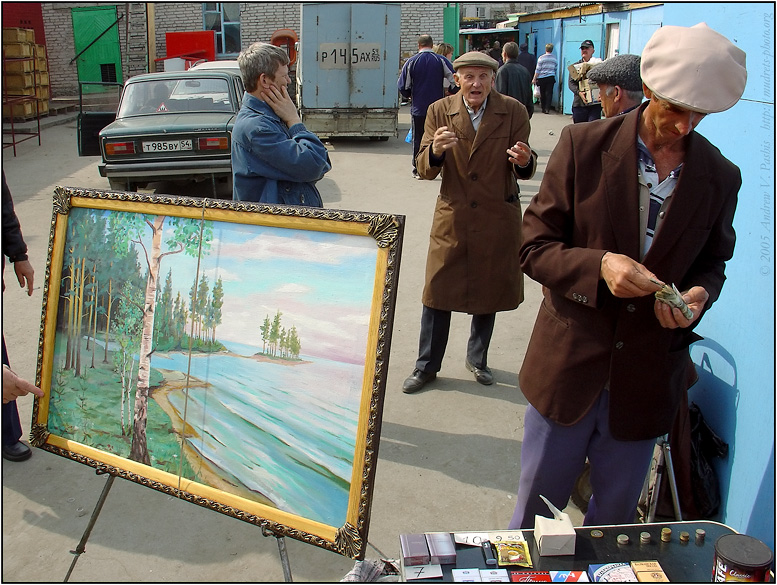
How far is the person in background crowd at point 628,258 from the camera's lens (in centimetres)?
174

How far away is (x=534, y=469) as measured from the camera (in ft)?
7.13

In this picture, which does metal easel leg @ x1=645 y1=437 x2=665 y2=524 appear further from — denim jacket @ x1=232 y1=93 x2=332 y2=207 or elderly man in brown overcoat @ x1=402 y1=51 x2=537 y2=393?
denim jacket @ x1=232 y1=93 x2=332 y2=207

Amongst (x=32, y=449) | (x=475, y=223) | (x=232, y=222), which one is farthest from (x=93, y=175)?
(x=232, y=222)

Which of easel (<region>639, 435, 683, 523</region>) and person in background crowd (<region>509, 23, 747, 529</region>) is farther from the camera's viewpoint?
easel (<region>639, 435, 683, 523</region>)

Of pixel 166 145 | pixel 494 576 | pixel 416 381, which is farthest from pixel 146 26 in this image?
pixel 494 576

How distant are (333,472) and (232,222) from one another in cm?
82

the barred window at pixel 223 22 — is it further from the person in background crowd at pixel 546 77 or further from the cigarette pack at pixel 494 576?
the cigarette pack at pixel 494 576

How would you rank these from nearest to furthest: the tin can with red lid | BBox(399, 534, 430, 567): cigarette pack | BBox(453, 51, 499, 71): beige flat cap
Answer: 1. the tin can with red lid
2. BBox(399, 534, 430, 567): cigarette pack
3. BBox(453, 51, 499, 71): beige flat cap

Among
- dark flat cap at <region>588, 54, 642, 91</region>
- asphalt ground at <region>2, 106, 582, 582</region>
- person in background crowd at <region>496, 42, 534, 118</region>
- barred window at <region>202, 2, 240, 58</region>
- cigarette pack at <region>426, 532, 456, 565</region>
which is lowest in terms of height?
asphalt ground at <region>2, 106, 582, 582</region>

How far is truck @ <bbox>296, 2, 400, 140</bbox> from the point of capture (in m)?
12.0

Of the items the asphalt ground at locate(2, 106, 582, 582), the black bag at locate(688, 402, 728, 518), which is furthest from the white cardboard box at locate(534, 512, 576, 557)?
the black bag at locate(688, 402, 728, 518)

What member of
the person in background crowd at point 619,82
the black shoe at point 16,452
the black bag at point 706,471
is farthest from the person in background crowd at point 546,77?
the black shoe at point 16,452

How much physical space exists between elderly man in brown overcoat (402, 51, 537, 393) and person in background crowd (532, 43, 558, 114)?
13321mm

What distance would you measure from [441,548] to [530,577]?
8.9 inches
